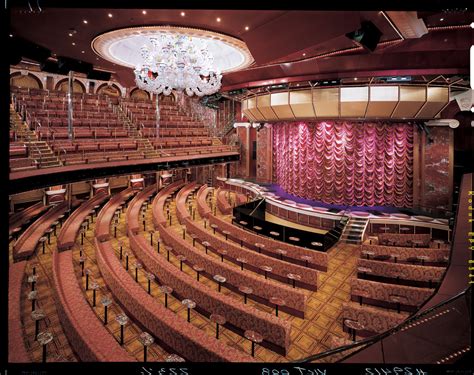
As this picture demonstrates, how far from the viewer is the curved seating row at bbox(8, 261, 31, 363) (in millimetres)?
3703

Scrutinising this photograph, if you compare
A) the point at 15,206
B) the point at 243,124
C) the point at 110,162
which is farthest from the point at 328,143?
the point at 15,206

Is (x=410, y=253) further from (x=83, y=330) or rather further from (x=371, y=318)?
(x=83, y=330)

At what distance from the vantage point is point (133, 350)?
4.55 metres

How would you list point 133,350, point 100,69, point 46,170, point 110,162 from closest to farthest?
1. point 133,350
2. point 46,170
3. point 100,69
4. point 110,162

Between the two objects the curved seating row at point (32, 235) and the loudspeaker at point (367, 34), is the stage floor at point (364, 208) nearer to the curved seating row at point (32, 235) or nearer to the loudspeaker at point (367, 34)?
the loudspeaker at point (367, 34)

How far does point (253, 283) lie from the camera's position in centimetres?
593

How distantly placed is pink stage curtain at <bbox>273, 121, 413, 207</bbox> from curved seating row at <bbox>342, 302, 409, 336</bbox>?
784cm

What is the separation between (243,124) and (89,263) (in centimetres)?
1210

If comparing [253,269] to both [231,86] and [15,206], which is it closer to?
[231,86]

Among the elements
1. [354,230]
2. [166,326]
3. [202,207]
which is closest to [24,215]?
[202,207]

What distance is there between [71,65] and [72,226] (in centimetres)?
531

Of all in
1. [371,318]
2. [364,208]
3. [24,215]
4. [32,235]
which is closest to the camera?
[371,318]

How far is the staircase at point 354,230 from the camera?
9.67 metres

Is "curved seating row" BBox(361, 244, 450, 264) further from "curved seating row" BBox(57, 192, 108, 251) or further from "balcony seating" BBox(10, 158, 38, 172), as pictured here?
"balcony seating" BBox(10, 158, 38, 172)
